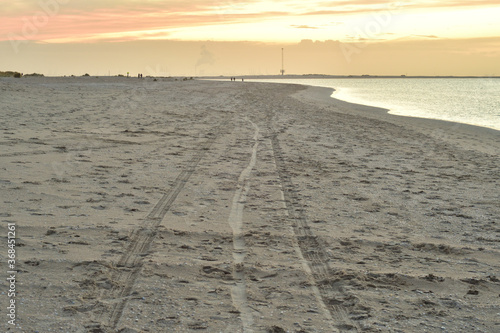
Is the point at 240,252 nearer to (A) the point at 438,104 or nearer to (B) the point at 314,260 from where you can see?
(B) the point at 314,260

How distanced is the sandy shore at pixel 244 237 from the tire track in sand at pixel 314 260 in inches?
0.8

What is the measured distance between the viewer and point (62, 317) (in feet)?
12.4

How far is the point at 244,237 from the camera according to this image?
586 cm

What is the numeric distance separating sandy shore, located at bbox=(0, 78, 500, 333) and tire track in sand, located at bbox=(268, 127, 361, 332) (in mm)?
20

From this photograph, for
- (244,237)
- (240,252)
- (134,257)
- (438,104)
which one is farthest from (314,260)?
(438,104)

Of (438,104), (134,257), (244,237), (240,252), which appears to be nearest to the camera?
(134,257)

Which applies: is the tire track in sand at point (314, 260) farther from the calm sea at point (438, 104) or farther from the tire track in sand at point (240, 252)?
the calm sea at point (438, 104)

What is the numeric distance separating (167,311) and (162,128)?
38.8 feet

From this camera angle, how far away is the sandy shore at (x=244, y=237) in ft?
13.1

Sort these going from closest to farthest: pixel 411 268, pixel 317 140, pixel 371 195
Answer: pixel 411 268 → pixel 371 195 → pixel 317 140

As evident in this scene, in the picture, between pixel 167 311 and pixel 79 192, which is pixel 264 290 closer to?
pixel 167 311

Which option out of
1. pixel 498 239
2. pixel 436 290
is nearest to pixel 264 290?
pixel 436 290

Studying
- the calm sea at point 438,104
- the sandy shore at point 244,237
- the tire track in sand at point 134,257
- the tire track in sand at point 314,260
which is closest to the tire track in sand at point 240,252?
the sandy shore at point 244,237

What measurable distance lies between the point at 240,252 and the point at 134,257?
1.15 metres
